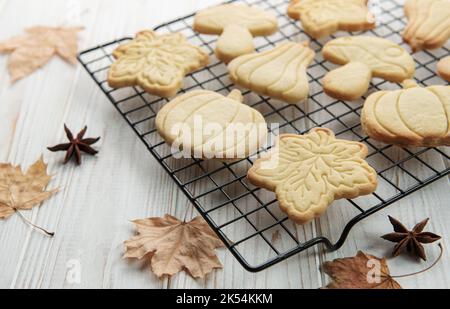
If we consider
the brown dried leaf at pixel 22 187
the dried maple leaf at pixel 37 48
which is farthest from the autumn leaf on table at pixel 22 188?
the dried maple leaf at pixel 37 48

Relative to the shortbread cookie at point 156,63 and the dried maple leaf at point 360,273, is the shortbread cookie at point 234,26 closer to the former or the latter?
the shortbread cookie at point 156,63

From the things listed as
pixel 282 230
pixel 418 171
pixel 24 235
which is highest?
pixel 24 235

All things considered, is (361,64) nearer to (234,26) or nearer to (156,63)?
(234,26)

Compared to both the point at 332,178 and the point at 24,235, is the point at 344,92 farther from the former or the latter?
the point at 24,235

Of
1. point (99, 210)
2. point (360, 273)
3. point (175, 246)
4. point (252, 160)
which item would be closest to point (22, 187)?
point (99, 210)

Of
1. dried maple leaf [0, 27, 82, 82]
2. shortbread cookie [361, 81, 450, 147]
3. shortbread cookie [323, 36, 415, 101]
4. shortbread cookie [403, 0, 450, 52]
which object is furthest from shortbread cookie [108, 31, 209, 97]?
shortbread cookie [403, 0, 450, 52]
